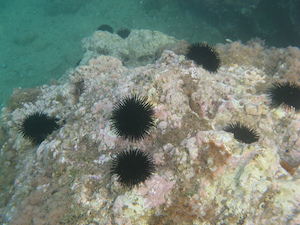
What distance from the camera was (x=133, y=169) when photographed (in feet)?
8.87

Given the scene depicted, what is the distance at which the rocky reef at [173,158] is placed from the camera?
2682mm

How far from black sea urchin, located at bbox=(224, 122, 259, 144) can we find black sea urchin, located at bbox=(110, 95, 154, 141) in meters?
1.62

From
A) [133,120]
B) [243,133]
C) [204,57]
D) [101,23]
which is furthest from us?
[101,23]

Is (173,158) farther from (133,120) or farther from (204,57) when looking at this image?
(204,57)

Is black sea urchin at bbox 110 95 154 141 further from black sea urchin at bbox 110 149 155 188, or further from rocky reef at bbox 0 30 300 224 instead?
black sea urchin at bbox 110 149 155 188

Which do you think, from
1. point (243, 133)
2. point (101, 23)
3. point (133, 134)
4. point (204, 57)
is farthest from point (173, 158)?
point (101, 23)

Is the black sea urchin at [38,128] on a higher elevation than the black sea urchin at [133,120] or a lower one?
lower

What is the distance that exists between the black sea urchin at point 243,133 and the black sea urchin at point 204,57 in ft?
5.75

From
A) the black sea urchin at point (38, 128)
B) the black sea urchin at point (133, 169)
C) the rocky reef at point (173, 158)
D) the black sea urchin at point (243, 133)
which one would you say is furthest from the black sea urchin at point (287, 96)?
the black sea urchin at point (38, 128)

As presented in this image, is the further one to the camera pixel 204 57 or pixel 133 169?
pixel 204 57

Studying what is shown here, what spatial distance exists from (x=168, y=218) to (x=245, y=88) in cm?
367

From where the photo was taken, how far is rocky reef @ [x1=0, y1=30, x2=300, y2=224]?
268 cm

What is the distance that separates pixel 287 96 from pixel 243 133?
4.73ft

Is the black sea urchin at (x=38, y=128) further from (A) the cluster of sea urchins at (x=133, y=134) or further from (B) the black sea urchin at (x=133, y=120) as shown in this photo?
(B) the black sea urchin at (x=133, y=120)
